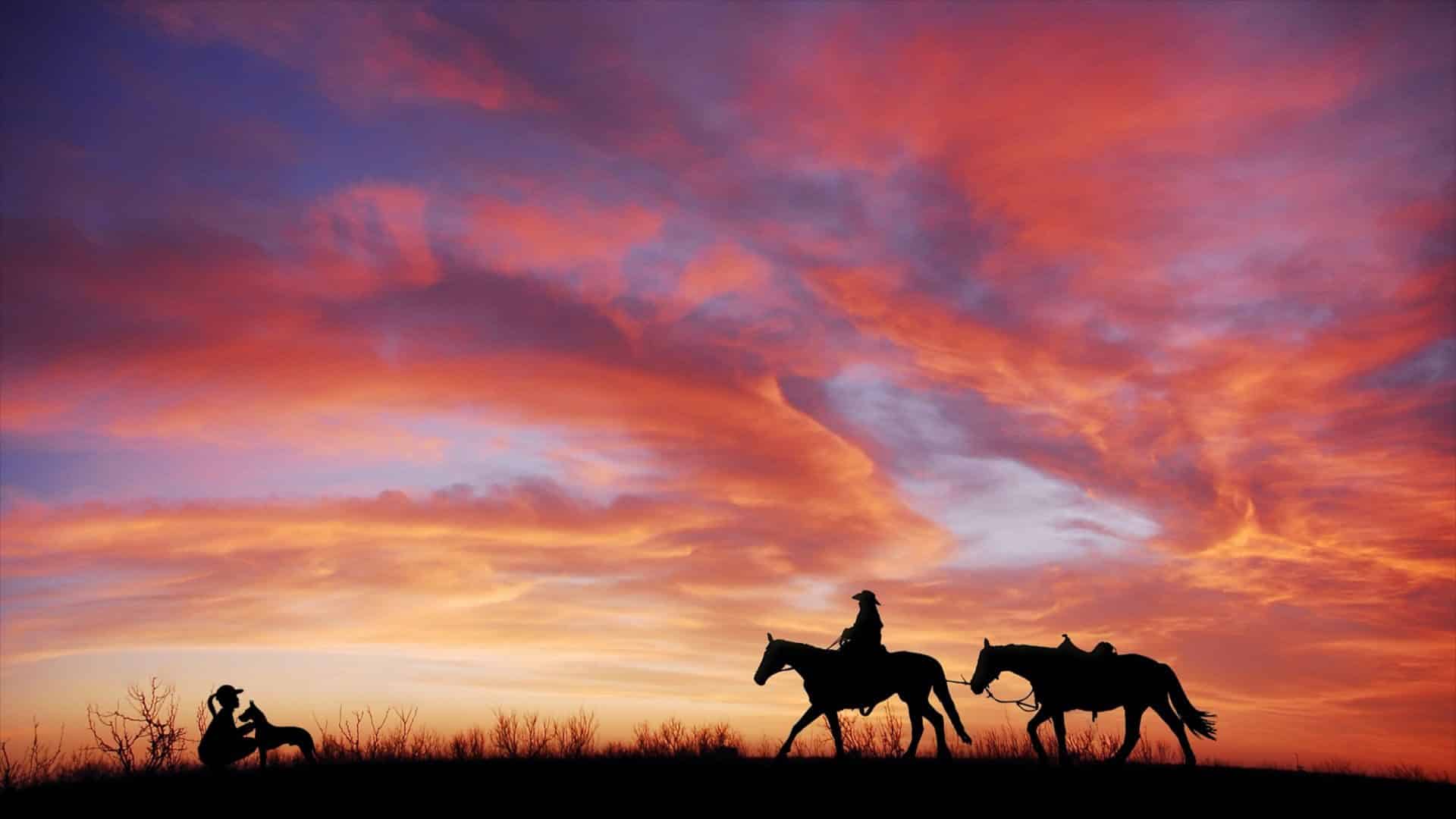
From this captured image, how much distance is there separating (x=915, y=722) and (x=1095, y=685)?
371 centimetres

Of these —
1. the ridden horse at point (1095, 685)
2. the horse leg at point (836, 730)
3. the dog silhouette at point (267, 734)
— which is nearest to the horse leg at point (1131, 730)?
the ridden horse at point (1095, 685)

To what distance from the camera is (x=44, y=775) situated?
2311cm

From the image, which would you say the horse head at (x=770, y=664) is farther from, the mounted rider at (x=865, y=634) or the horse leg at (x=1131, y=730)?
the horse leg at (x=1131, y=730)

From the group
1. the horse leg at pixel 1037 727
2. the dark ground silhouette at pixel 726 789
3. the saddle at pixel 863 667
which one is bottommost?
the dark ground silhouette at pixel 726 789

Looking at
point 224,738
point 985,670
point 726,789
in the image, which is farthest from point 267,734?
point 985,670

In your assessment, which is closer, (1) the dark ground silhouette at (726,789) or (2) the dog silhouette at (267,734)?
(1) the dark ground silhouette at (726,789)

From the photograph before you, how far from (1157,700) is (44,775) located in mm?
23380

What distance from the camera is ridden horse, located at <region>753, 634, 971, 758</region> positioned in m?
22.1

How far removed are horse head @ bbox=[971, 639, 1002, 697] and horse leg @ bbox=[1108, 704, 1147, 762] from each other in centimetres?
269

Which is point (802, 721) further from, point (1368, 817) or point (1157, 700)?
point (1368, 817)

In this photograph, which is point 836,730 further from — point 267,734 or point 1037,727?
point 267,734

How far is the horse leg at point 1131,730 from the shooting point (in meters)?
21.9

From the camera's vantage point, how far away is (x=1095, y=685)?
22.4 meters

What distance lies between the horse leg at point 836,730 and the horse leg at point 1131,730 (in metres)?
5.51
